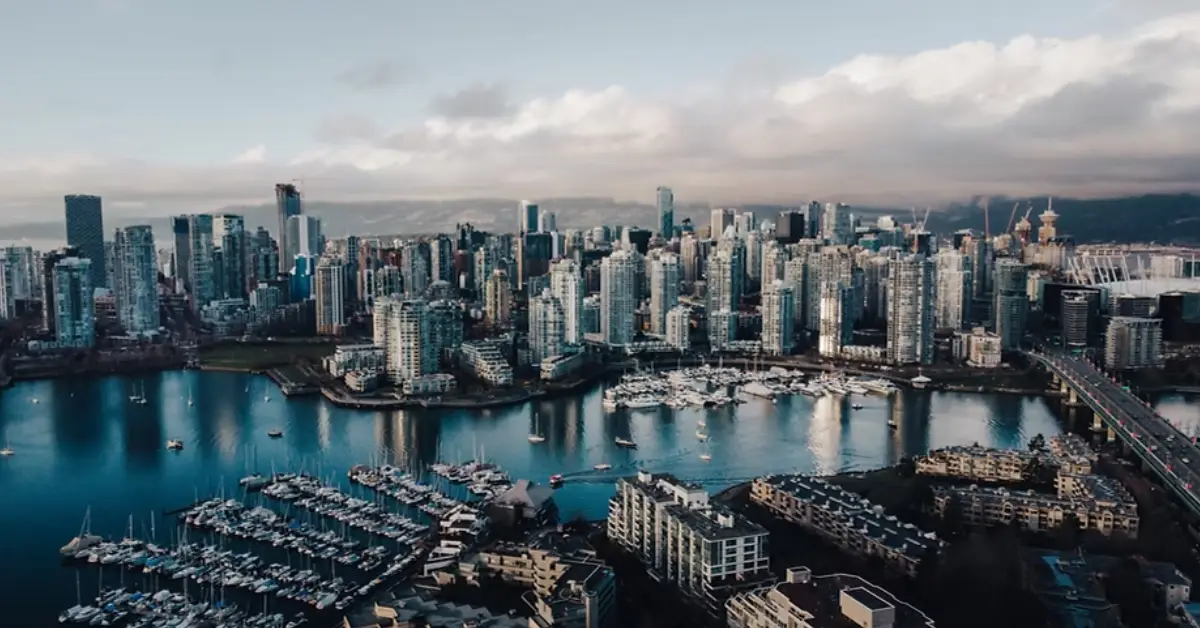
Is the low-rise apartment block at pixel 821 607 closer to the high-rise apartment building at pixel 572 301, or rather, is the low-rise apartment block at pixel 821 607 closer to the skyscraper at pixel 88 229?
the high-rise apartment building at pixel 572 301

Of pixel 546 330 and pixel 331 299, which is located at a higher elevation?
pixel 331 299

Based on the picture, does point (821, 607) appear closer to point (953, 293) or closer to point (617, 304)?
point (617, 304)

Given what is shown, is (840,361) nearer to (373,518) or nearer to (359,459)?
(359,459)

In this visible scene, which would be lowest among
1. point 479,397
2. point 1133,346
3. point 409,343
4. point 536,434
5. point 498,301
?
point 536,434

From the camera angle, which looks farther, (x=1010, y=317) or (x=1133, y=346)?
(x=1010, y=317)

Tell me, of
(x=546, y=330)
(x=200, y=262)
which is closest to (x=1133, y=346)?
(x=546, y=330)

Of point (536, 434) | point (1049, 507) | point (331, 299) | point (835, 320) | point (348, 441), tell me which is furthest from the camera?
point (331, 299)

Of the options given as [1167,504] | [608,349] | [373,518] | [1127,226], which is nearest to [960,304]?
[608,349]
